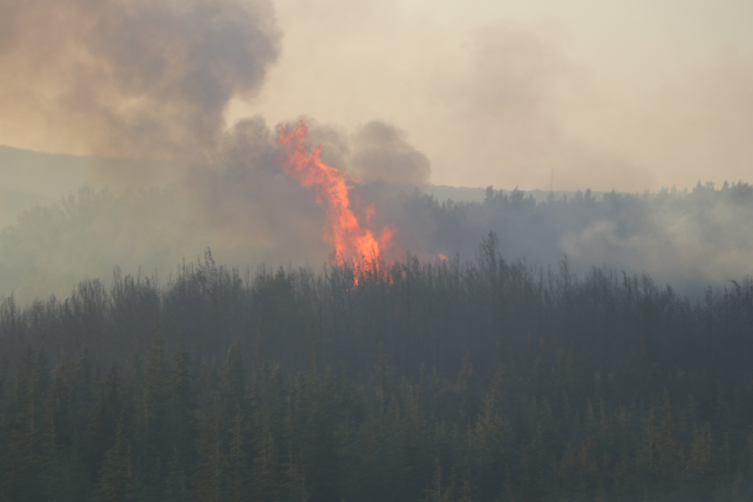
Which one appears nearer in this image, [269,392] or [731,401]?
[269,392]

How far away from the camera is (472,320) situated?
356ft

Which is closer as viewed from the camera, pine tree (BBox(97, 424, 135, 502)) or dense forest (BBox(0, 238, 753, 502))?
pine tree (BBox(97, 424, 135, 502))

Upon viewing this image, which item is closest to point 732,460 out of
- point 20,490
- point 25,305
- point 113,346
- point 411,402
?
point 411,402

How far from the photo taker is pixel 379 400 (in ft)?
212

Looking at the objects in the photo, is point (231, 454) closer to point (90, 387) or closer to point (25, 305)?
point (90, 387)

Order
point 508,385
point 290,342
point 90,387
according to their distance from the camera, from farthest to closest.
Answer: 1. point 290,342
2. point 508,385
3. point 90,387

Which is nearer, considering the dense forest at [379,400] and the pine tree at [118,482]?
the pine tree at [118,482]

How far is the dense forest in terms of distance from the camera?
43875 millimetres

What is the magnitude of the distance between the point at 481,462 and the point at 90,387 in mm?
34371

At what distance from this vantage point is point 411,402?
5862 cm

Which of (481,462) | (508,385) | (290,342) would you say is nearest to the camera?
(481,462)

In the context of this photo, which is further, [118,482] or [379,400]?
[379,400]

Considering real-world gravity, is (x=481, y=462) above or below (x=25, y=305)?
below

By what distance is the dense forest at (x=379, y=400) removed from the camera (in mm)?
43875
